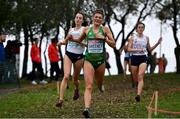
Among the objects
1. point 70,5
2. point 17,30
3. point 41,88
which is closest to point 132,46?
point 41,88

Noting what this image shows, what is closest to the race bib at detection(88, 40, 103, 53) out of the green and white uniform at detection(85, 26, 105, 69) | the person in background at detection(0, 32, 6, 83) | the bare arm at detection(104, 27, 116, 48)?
the green and white uniform at detection(85, 26, 105, 69)

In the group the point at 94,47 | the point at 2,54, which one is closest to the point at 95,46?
the point at 94,47

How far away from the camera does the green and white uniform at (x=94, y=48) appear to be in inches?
409

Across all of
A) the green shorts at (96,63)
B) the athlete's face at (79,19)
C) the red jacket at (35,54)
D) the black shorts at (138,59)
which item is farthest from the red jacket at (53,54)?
the green shorts at (96,63)

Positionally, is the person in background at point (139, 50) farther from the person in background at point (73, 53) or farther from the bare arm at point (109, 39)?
the bare arm at point (109, 39)

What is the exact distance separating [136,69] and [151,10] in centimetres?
2539

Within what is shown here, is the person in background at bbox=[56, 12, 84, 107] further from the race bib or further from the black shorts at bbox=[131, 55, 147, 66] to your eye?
the black shorts at bbox=[131, 55, 147, 66]

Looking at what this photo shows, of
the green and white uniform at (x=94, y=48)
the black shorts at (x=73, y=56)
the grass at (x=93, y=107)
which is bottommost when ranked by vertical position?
the grass at (x=93, y=107)

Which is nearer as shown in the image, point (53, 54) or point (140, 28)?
point (140, 28)

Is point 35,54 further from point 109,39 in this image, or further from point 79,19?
point 109,39

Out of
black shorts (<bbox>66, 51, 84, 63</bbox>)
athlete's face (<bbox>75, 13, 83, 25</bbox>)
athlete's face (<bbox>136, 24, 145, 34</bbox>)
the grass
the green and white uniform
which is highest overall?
athlete's face (<bbox>75, 13, 83, 25</bbox>)

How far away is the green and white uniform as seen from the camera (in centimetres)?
1040

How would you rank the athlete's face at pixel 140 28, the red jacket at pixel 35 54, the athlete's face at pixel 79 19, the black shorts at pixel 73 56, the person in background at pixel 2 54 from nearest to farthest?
the athlete's face at pixel 79 19
the black shorts at pixel 73 56
the athlete's face at pixel 140 28
the person in background at pixel 2 54
the red jacket at pixel 35 54

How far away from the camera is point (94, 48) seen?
410 inches
